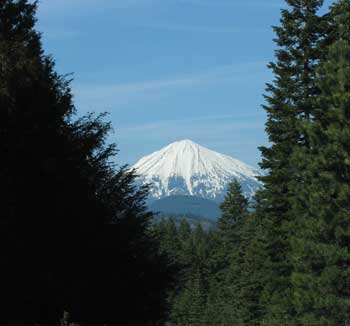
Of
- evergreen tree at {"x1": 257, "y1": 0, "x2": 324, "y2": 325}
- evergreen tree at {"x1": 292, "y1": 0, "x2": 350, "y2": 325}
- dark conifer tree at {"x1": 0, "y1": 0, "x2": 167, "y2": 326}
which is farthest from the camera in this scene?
evergreen tree at {"x1": 257, "y1": 0, "x2": 324, "y2": 325}

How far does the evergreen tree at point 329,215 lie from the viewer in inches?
936

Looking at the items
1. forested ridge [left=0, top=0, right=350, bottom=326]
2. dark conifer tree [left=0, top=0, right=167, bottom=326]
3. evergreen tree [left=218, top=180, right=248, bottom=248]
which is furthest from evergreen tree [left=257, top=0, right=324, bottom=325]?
evergreen tree [left=218, top=180, right=248, bottom=248]

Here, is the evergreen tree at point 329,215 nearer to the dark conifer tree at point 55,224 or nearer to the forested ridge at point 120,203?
the forested ridge at point 120,203

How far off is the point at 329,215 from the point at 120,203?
27.8 feet

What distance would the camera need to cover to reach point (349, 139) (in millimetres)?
23531

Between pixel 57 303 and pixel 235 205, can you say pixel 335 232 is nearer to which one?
pixel 57 303

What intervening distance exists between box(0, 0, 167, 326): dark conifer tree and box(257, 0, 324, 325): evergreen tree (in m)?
12.7

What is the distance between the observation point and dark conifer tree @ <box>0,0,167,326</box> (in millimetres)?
14719

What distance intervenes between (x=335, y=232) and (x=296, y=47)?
1028cm

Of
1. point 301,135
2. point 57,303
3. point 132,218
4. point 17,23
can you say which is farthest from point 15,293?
point 301,135

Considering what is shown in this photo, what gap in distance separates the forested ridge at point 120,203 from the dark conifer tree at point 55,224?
0.03 meters

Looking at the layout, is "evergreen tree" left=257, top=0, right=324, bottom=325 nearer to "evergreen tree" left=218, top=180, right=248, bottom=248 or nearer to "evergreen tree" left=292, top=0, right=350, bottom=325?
"evergreen tree" left=292, top=0, right=350, bottom=325

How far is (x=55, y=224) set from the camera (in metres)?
15.7

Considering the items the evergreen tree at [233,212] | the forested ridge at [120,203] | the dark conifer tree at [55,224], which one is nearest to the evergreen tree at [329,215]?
the forested ridge at [120,203]
